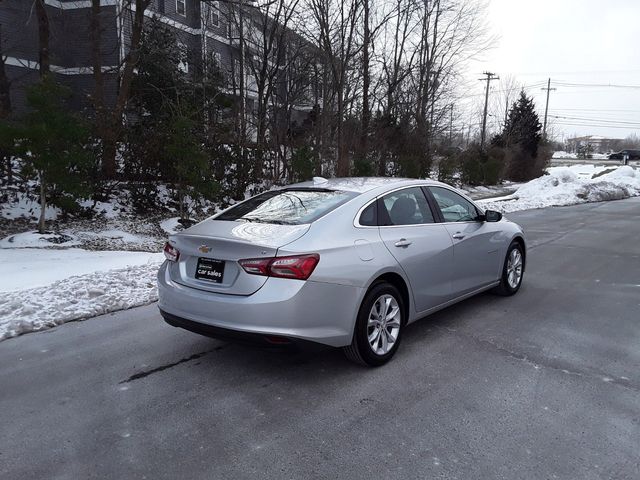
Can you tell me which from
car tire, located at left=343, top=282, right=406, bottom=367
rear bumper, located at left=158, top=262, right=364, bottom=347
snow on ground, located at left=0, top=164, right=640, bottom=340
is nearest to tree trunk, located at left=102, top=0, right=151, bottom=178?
snow on ground, located at left=0, top=164, right=640, bottom=340

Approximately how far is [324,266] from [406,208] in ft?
4.65

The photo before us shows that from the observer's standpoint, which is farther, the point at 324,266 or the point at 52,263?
the point at 52,263

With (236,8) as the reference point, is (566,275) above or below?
below

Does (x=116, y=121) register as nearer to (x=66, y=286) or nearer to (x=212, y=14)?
(x=66, y=286)

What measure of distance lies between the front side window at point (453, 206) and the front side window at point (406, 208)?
280 millimetres

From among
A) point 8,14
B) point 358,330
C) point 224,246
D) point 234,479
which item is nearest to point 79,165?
point 224,246

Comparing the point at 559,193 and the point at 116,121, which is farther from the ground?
the point at 116,121

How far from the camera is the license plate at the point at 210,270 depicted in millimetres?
3882

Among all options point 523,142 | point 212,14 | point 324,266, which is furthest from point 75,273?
point 523,142

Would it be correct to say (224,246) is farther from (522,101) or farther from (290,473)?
(522,101)

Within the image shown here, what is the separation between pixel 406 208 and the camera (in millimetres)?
4863

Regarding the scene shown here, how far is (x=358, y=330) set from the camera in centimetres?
404

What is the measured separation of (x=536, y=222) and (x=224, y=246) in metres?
12.4

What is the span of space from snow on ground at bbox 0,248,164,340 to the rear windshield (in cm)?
222
